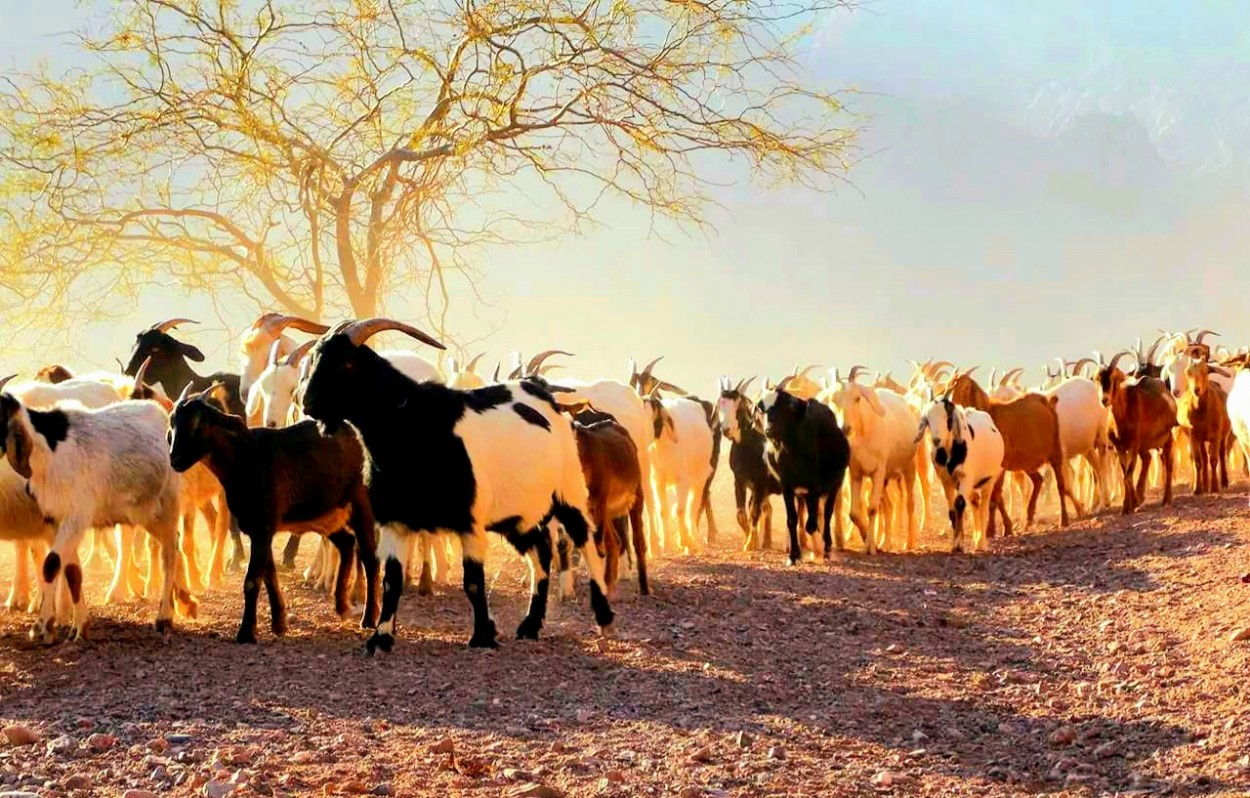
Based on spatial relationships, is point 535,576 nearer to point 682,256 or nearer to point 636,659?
point 636,659

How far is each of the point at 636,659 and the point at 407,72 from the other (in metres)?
12.4

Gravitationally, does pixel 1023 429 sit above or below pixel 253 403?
below

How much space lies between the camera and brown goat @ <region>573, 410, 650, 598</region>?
10.9m

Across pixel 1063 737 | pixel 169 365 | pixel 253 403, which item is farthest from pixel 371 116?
pixel 1063 737

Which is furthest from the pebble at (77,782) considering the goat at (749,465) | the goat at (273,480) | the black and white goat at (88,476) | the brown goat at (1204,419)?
the brown goat at (1204,419)

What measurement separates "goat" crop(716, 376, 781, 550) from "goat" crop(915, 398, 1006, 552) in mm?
1708

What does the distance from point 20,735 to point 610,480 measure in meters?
5.23

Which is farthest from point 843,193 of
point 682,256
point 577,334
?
point 577,334

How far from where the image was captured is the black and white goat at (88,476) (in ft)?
30.6

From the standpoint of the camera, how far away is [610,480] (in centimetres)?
1106

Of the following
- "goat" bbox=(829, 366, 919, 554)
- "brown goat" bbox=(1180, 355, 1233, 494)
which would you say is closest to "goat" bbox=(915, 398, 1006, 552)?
"goat" bbox=(829, 366, 919, 554)

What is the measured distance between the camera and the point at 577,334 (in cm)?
9800

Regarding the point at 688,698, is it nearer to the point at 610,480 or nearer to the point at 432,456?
the point at 432,456

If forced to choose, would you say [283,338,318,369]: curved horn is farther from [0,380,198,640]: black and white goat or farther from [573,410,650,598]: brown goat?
[573,410,650,598]: brown goat
